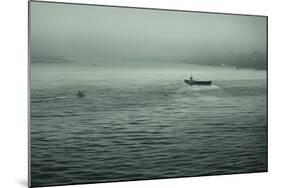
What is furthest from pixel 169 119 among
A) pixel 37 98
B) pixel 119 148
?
pixel 37 98

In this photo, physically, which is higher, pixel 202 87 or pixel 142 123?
pixel 202 87

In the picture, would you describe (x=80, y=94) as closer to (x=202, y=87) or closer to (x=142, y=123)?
(x=142, y=123)

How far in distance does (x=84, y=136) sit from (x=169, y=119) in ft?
2.93

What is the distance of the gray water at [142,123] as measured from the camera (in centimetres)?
429

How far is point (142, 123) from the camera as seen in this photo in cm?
456

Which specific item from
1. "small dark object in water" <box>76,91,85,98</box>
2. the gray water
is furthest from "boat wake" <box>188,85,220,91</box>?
"small dark object in water" <box>76,91,85,98</box>

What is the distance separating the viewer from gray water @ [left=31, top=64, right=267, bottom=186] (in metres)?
4.29

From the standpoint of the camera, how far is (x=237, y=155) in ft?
16.1

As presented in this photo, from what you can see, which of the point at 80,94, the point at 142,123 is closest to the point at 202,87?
the point at 142,123

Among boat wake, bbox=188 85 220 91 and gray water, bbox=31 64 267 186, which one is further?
boat wake, bbox=188 85 220 91

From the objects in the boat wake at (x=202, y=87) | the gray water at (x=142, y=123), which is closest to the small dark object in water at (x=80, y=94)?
the gray water at (x=142, y=123)

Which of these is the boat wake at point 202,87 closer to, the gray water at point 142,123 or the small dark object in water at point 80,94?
the gray water at point 142,123

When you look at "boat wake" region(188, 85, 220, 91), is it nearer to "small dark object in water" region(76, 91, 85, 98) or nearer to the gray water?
the gray water

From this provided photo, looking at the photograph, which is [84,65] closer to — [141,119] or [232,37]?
[141,119]
